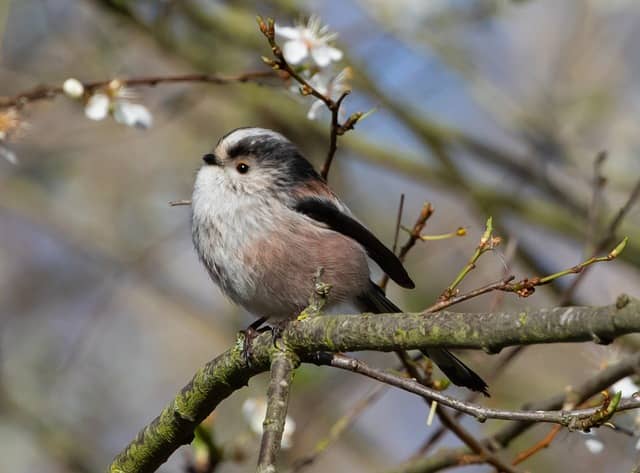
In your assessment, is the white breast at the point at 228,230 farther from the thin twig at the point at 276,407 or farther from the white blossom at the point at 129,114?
the thin twig at the point at 276,407

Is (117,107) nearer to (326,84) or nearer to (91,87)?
(91,87)

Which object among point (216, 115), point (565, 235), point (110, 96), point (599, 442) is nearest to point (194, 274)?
point (216, 115)

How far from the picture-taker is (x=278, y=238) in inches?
132

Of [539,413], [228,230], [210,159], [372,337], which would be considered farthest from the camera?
[210,159]

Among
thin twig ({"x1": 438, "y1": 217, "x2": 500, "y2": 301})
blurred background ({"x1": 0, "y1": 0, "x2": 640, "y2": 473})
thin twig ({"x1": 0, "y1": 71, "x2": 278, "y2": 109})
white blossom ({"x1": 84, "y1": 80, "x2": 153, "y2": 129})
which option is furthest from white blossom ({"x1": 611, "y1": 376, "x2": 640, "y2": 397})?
white blossom ({"x1": 84, "y1": 80, "x2": 153, "y2": 129})

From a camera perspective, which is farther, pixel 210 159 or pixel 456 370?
pixel 210 159

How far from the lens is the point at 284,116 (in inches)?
210

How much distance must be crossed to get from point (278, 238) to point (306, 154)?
254 cm

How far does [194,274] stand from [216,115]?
2.06 m

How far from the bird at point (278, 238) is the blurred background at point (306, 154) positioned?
33 centimetres

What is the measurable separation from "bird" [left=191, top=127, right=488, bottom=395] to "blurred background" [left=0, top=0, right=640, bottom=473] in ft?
1.08

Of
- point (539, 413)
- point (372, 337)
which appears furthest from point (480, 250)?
point (539, 413)

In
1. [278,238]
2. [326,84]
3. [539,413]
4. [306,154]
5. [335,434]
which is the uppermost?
[306,154]

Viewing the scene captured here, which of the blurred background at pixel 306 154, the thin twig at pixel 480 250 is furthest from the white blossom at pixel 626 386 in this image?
the thin twig at pixel 480 250
